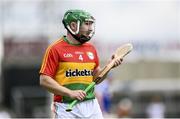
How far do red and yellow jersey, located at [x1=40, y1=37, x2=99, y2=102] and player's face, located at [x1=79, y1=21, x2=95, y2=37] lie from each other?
7.2 inches

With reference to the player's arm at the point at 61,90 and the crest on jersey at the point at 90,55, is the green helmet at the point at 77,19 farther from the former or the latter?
the player's arm at the point at 61,90

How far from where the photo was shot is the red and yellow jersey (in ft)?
32.7

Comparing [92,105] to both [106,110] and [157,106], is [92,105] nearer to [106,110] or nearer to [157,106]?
[106,110]

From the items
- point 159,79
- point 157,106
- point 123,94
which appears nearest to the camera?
point 157,106

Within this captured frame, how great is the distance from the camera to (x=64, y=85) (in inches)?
395

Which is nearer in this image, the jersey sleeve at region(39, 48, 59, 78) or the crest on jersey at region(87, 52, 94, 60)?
the jersey sleeve at region(39, 48, 59, 78)

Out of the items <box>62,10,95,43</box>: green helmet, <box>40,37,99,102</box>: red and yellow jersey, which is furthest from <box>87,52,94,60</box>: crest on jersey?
<box>62,10,95,43</box>: green helmet

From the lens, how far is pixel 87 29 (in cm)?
1016

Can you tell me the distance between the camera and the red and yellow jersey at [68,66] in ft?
32.7

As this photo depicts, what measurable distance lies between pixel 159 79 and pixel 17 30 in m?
8.67

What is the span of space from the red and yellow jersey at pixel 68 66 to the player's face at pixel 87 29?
183mm

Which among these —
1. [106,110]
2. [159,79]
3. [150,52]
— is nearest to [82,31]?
[106,110]

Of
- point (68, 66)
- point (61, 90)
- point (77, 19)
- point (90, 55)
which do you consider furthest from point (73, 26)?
point (61, 90)

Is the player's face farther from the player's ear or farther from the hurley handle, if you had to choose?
the hurley handle
